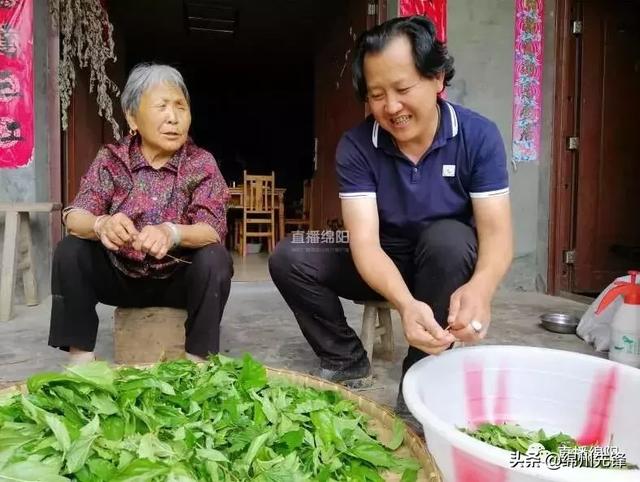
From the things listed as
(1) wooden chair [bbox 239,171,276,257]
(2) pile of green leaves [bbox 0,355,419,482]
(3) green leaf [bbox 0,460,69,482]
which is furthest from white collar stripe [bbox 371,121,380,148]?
(1) wooden chair [bbox 239,171,276,257]

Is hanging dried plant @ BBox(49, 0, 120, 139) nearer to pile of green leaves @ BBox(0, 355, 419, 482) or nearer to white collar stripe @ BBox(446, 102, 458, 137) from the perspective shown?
white collar stripe @ BBox(446, 102, 458, 137)

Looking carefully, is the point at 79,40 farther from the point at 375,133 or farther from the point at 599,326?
the point at 599,326

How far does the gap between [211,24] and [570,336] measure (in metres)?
6.07

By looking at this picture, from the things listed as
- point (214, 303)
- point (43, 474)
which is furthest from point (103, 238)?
point (43, 474)

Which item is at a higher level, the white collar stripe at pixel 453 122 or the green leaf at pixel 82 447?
the white collar stripe at pixel 453 122

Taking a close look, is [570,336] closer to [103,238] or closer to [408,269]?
[408,269]

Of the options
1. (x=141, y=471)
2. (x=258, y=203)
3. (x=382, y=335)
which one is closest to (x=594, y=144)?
(x=382, y=335)

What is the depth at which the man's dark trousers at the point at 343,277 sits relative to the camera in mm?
1604

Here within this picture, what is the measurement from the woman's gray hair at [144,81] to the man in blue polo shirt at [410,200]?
0.65 m

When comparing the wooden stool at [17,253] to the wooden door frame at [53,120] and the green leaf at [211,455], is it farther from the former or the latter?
the green leaf at [211,455]

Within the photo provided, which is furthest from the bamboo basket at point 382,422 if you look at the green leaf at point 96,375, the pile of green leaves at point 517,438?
the green leaf at point 96,375

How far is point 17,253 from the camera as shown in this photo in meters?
3.19

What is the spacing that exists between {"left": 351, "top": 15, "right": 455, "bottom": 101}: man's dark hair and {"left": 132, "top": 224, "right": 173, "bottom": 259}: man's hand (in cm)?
75

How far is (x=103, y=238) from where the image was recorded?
1682 millimetres
